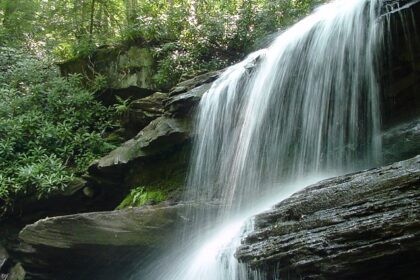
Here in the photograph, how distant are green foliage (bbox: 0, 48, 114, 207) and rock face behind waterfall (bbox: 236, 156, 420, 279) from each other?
532 cm

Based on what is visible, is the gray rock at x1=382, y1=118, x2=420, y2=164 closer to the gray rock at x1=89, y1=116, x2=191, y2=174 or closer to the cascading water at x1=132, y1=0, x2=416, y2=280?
the cascading water at x1=132, y1=0, x2=416, y2=280

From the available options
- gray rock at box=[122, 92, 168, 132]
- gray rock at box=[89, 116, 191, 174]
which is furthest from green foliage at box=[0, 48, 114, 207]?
gray rock at box=[89, 116, 191, 174]

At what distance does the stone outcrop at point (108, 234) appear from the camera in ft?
17.6

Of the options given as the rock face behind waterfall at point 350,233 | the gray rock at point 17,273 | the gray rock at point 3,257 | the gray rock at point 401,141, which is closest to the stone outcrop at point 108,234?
the gray rock at point 17,273

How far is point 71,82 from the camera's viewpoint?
1048cm

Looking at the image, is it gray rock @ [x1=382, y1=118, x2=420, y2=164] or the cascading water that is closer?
gray rock @ [x1=382, y1=118, x2=420, y2=164]

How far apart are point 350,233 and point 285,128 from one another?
2.89 metres

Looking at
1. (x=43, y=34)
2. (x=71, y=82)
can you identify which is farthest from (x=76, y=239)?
(x=43, y=34)

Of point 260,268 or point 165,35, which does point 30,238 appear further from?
point 165,35

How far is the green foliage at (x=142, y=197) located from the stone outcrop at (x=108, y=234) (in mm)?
733

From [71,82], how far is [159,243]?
6.47 m

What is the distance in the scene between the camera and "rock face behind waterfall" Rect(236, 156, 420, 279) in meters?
2.70

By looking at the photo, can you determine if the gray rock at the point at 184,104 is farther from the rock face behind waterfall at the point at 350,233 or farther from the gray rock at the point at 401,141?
the rock face behind waterfall at the point at 350,233

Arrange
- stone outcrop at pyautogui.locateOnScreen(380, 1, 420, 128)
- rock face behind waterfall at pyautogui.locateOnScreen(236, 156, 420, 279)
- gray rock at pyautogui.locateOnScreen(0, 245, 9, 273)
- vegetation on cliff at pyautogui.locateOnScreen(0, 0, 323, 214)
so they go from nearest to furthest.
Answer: rock face behind waterfall at pyautogui.locateOnScreen(236, 156, 420, 279) → stone outcrop at pyautogui.locateOnScreen(380, 1, 420, 128) → gray rock at pyautogui.locateOnScreen(0, 245, 9, 273) → vegetation on cliff at pyautogui.locateOnScreen(0, 0, 323, 214)
